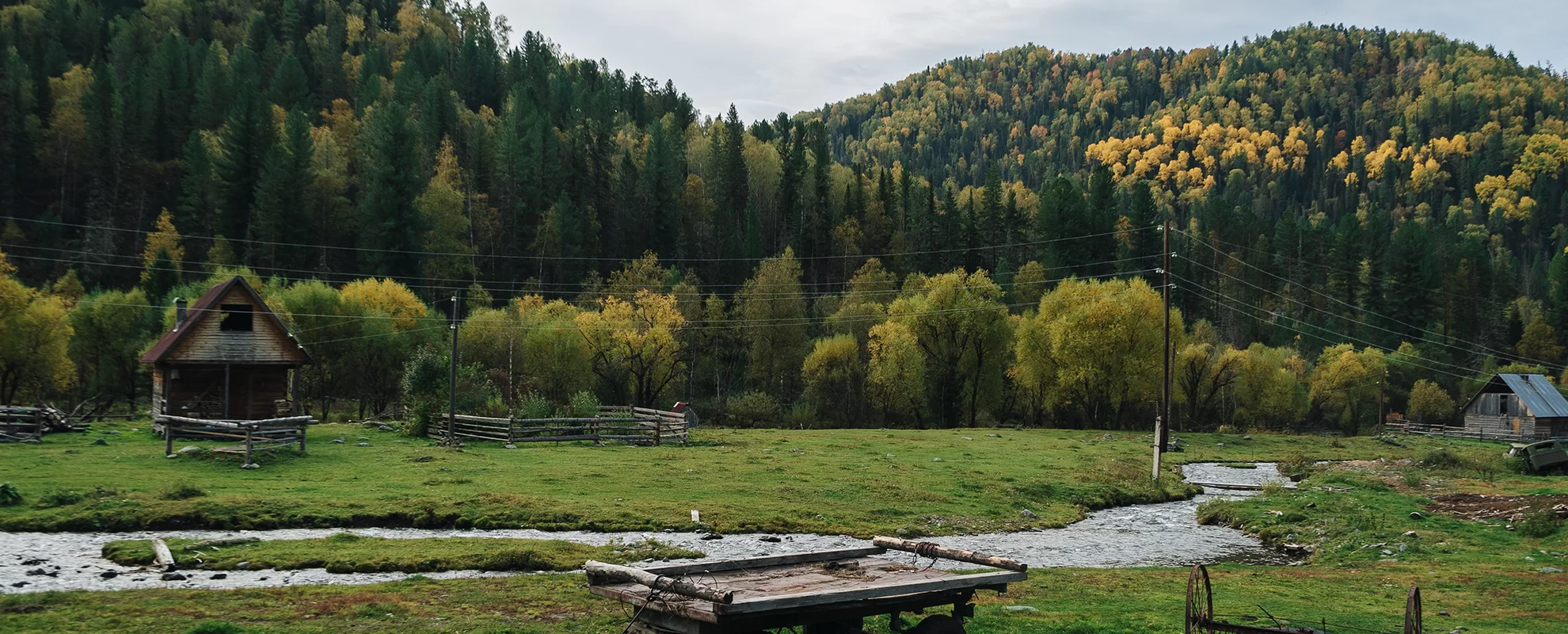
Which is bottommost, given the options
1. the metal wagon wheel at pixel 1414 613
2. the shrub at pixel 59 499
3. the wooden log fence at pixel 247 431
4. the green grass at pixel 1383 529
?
the green grass at pixel 1383 529

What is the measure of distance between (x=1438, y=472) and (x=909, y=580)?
54.0 m

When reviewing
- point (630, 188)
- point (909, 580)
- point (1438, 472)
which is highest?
point (630, 188)

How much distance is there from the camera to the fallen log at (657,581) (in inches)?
387

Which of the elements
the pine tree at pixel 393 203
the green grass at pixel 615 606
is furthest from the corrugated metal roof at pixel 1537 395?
the pine tree at pixel 393 203

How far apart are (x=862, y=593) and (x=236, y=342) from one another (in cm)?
5048

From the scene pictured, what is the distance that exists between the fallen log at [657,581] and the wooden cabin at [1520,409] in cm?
10644

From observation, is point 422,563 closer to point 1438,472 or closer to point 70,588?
point 70,588

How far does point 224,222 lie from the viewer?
391 feet

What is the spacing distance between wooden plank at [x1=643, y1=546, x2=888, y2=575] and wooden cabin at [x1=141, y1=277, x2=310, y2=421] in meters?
47.2

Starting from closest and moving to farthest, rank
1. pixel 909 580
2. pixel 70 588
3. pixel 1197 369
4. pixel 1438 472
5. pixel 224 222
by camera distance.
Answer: pixel 909 580 < pixel 70 588 < pixel 1438 472 < pixel 1197 369 < pixel 224 222

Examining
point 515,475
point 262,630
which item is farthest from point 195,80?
point 262,630

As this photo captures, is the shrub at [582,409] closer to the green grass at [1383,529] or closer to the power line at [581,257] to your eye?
the green grass at [1383,529]

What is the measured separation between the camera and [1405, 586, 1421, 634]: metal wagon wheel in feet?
37.8

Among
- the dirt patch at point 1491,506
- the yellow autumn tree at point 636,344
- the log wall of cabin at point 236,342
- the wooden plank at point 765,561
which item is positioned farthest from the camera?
the yellow autumn tree at point 636,344
